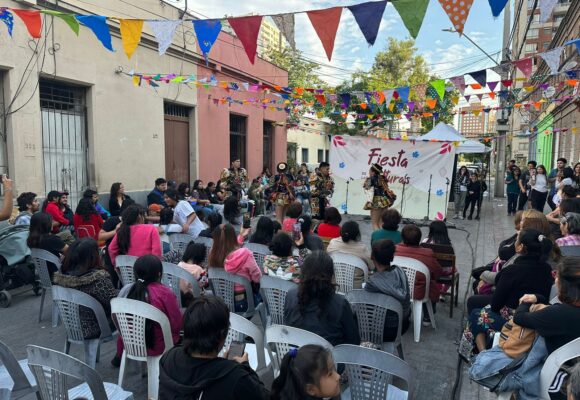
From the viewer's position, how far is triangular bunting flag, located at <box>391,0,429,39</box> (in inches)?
174

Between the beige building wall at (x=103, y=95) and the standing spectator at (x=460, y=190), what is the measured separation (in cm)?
767

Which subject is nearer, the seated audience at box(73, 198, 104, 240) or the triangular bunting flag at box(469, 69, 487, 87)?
the seated audience at box(73, 198, 104, 240)

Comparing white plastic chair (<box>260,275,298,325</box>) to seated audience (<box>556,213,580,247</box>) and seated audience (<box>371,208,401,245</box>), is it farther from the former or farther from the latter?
seated audience (<box>556,213,580,247</box>)

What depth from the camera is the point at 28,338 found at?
14.0 feet

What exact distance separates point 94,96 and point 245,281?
6.86 m

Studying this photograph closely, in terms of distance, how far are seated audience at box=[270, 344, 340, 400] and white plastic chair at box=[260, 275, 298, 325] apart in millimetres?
1534

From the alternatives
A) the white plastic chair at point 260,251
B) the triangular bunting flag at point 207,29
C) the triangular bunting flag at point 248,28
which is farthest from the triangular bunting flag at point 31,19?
the white plastic chair at point 260,251

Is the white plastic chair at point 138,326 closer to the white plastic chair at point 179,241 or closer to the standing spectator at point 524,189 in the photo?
the white plastic chair at point 179,241

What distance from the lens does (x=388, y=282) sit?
3309 mm

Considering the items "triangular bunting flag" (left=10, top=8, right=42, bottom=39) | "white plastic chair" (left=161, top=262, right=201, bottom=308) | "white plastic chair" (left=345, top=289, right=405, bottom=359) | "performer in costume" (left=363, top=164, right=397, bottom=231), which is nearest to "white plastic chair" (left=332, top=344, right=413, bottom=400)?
"white plastic chair" (left=345, top=289, right=405, bottom=359)

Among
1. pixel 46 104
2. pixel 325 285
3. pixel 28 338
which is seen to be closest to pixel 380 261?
pixel 325 285

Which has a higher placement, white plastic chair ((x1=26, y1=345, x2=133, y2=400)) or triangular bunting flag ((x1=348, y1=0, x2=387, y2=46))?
triangular bunting flag ((x1=348, y1=0, x2=387, y2=46))

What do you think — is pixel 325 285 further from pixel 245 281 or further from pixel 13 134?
pixel 13 134

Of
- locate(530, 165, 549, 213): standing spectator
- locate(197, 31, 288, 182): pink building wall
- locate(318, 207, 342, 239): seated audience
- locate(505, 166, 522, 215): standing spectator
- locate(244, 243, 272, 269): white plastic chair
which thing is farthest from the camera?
locate(197, 31, 288, 182): pink building wall
